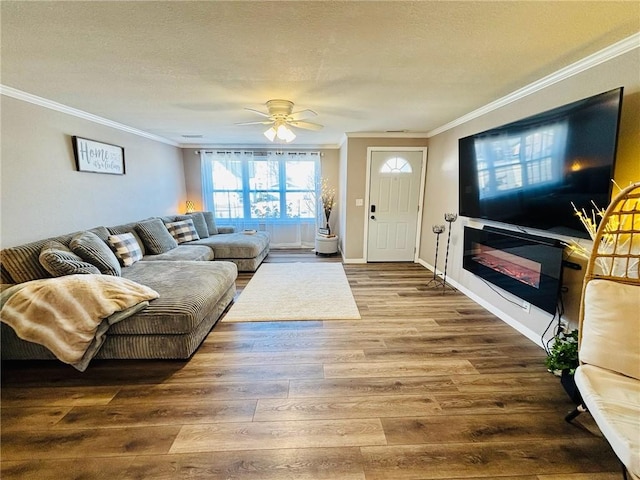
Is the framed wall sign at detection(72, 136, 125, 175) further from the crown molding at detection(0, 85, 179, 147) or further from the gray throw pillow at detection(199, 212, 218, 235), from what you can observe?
the gray throw pillow at detection(199, 212, 218, 235)

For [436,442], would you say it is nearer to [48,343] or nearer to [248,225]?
[48,343]

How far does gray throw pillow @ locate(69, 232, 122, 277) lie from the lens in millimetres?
2557

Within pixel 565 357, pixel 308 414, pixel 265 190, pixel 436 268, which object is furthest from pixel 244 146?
pixel 565 357

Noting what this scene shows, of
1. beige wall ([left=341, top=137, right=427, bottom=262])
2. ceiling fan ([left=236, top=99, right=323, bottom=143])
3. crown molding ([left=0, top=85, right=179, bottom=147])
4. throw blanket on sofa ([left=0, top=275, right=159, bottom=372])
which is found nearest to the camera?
throw blanket on sofa ([left=0, top=275, right=159, bottom=372])

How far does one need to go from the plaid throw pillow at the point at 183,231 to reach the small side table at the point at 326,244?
2.30 meters

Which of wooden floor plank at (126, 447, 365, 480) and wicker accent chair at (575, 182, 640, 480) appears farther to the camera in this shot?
wooden floor plank at (126, 447, 365, 480)

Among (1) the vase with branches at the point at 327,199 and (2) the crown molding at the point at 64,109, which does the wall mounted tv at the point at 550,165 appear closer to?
(1) the vase with branches at the point at 327,199

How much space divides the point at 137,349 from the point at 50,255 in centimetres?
110

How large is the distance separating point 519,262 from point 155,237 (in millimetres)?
4520

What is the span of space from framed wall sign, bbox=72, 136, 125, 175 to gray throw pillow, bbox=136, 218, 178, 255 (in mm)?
845

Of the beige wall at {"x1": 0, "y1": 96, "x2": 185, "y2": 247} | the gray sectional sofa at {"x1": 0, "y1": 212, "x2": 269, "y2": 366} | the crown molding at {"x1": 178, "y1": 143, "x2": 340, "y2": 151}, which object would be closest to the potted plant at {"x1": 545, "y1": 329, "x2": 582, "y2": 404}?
the gray sectional sofa at {"x1": 0, "y1": 212, "x2": 269, "y2": 366}

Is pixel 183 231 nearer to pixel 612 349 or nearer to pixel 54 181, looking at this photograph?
pixel 54 181

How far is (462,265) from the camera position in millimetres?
3604

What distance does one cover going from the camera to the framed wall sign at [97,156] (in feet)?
10.5
